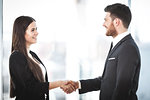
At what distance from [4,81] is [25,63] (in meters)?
0.27

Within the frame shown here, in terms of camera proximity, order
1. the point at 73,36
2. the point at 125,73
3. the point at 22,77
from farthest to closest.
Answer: the point at 73,36, the point at 22,77, the point at 125,73

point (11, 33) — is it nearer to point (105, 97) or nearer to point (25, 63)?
point (25, 63)

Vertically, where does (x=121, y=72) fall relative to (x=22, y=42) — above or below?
below

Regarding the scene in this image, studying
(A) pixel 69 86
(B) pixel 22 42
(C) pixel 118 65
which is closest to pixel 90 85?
(A) pixel 69 86

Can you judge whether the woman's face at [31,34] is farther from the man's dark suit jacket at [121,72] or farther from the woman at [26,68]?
the man's dark suit jacket at [121,72]

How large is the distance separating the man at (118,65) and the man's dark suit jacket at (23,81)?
0.26 metres

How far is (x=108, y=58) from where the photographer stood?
6.66 feet

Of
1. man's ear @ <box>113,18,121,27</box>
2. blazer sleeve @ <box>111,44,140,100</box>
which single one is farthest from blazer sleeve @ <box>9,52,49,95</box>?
man's ear @ <box>113,18,121,27</box>

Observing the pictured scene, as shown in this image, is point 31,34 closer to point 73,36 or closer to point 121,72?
point 73,36

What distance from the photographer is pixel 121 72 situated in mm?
1845

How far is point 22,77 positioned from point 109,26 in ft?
2.93

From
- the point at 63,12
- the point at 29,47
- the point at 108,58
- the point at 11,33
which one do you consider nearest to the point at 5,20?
the point at 11,33

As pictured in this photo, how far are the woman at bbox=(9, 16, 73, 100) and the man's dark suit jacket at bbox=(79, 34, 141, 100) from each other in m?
0.41

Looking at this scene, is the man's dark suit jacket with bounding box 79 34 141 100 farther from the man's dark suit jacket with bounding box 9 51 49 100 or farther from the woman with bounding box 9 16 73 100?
the man's dark suit jacket with bounding box 9 51 49 100
